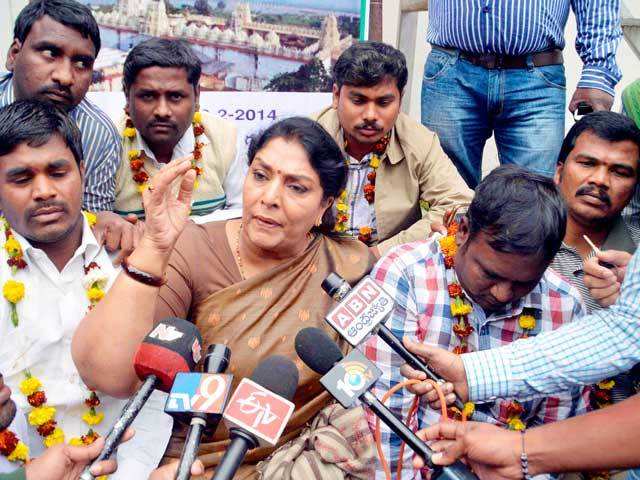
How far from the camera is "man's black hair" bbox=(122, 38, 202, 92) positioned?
10.9 ft

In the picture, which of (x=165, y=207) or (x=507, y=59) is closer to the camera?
(x=165, y=207)

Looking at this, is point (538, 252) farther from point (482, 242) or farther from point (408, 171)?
point (408, 171)

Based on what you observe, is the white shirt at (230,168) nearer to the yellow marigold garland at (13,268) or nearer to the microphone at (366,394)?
the yellow marigold garland at (13,268)

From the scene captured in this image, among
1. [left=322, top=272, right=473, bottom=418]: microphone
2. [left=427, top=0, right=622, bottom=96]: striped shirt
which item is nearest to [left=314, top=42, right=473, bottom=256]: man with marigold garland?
[left=427, top=0, right=622, bottom=96]: striped shirt

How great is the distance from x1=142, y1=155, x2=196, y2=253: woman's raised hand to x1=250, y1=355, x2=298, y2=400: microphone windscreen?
0.57m

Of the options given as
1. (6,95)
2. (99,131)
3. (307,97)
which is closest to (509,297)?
(99,131)

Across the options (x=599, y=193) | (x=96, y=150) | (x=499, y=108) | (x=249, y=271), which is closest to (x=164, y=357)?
(x=249, y=271)

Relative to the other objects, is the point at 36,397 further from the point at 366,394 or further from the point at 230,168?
the point at 230,168

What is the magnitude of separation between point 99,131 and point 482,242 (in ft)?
6.06

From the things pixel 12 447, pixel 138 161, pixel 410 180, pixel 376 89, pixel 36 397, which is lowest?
pixel 12 447

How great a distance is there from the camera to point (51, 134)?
2.34m

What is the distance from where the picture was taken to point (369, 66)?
3.31 meters

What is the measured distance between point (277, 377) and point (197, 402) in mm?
191

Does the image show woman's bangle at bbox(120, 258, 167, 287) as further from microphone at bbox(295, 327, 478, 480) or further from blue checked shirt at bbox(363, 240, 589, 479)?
blue checked shirt at bbox(363, 240, 589, 479)
